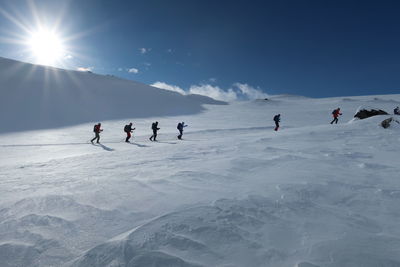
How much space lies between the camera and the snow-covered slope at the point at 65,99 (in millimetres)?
33188

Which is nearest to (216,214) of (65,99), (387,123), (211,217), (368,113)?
(211,217)

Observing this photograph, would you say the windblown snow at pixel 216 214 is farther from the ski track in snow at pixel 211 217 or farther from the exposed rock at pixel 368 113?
the exposed rock at pixel 368 113

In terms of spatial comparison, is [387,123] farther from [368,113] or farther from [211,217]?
[211,217]

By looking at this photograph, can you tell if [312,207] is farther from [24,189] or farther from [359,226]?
[24,189]

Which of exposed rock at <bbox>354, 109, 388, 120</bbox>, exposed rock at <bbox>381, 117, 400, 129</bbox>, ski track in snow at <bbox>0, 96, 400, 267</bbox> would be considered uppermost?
exposed rock at <bbox>354, 109, 388, 120</bbox>

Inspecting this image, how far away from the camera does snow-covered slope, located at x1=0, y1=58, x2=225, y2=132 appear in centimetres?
3319

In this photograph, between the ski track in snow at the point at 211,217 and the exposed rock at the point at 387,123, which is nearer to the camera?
the ski track in snow at the point at 211,217

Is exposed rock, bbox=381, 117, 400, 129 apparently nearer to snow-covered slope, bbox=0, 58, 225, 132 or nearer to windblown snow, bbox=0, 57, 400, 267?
windblown snow, bbox=0, 57, 400, 267

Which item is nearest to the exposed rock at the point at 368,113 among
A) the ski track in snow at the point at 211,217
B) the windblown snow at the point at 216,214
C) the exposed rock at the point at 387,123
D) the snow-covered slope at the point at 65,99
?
the exposed rock at the point at 387,123

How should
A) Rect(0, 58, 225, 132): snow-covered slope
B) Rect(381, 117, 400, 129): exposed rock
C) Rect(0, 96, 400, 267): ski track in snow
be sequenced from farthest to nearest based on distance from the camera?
1. Rect(0, 58, 225, 132): snow-covered slope
2. Rect(381, 117, 400, 129): exposed rock
3. Rect(0, 96, 400, 267): ski track in snow

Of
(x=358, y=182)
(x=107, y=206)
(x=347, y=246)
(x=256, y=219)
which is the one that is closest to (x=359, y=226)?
(x=347, y=246)

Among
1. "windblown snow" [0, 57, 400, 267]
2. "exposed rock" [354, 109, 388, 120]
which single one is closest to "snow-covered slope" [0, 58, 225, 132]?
"windblown snow" [0, 57, 400, 267]

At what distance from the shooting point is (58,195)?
466cm

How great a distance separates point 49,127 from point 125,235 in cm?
3089
